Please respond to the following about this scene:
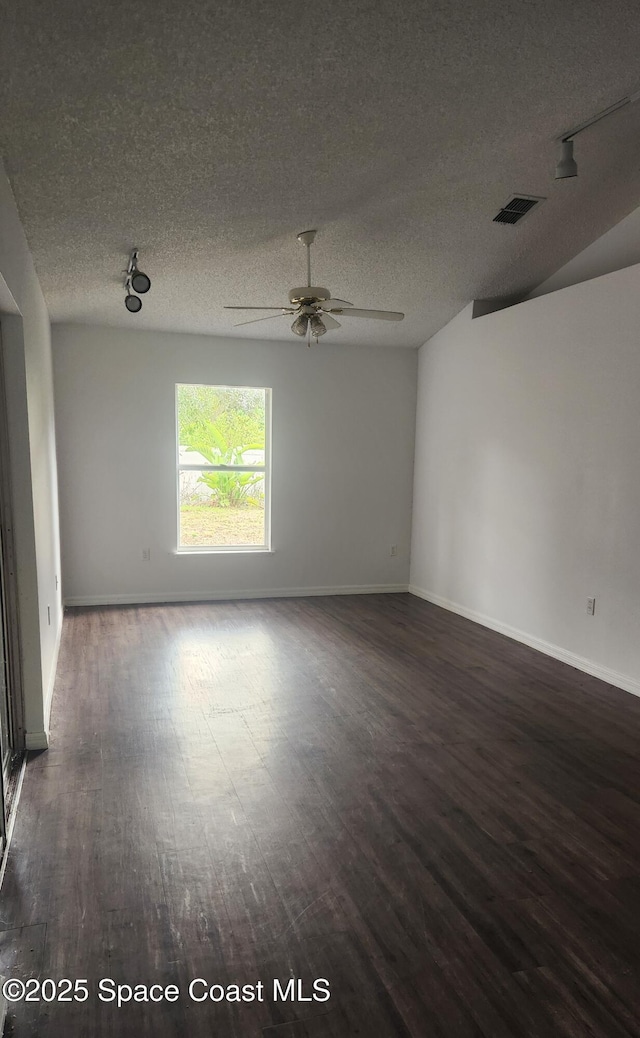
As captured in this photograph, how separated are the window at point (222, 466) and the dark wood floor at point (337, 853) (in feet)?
7.59

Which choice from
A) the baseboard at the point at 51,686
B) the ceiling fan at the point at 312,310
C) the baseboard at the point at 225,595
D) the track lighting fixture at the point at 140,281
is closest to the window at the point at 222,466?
the baseboard at the point at 225,595

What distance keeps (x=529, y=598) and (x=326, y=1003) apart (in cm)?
372

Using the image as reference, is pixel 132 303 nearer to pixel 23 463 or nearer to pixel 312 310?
pixel 312 310

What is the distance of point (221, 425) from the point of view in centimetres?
629

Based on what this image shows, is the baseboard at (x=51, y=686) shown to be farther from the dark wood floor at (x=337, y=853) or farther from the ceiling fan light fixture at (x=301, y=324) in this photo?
the ceiling fan light fixture at (x=301, y=324)

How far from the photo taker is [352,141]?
3090mm

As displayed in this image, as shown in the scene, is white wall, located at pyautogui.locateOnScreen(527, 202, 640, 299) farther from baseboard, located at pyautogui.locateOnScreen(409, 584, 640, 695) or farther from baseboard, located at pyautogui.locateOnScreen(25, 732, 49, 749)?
baseboard, located at pyautogui.locateOnScreen(25, 732, 49, 749)

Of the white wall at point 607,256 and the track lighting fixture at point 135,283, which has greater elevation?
the white wall at point 607,256

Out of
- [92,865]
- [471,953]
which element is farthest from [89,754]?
[471,953]

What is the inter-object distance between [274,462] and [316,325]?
8.14 feet

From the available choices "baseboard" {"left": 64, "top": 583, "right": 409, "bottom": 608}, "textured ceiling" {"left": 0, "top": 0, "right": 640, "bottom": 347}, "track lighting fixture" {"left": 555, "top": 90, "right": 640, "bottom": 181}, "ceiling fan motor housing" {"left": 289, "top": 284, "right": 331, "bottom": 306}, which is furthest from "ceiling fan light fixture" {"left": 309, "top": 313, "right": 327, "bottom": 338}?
"baseboard" {"left": 64, "top": 583, "right": 409, "bottom": 608}

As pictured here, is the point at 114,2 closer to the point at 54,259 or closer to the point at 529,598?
the point at 54,259

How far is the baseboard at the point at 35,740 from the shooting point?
303 cm

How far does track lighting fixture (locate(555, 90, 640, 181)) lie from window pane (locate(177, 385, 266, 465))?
3648 millimetres
